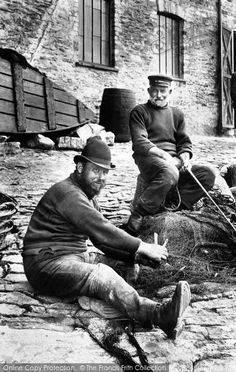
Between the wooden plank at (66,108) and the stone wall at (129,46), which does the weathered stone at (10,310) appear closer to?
the wooden plank at (66,108)

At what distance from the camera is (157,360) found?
2373 millimetres

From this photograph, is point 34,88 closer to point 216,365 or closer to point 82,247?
point 82,247

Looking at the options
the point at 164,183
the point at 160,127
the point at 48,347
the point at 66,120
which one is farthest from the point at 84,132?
the point at 48,347

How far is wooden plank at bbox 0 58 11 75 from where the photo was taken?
903cm

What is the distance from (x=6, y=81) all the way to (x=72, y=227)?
634 centimetres

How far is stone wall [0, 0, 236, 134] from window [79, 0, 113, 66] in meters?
0.22

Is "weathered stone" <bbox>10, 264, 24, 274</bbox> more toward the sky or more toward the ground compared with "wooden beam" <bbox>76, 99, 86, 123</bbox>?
more toward the ground

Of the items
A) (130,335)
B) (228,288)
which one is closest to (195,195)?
(228,288)

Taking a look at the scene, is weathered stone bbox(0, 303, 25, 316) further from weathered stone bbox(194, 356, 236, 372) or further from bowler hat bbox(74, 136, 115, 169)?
weathered stone bbox(194, 356, 236, 372)

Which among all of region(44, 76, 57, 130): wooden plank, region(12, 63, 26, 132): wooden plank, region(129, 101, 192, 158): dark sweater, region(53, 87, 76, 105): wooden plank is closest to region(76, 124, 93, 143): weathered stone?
region(44, 76, 57, 130): wooden plank

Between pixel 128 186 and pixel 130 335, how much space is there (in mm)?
4758

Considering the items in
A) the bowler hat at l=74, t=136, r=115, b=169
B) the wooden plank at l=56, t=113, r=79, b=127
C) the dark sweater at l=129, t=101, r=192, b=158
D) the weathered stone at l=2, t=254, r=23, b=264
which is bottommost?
the weathered stone at l=2, t=254, r=23, b=264

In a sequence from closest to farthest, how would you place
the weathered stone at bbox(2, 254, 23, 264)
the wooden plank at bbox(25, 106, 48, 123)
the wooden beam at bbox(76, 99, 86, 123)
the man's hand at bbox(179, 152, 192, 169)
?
the weathered stone at bbox(2, 254, 23, 264) < the man's hand at bbox(179, 152, 192, 169) < the wooden plank at bbox(25, 106, 48, 123) < the wooden beam at bbox(76, 99, 86, 123)

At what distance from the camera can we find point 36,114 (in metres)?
9.23
